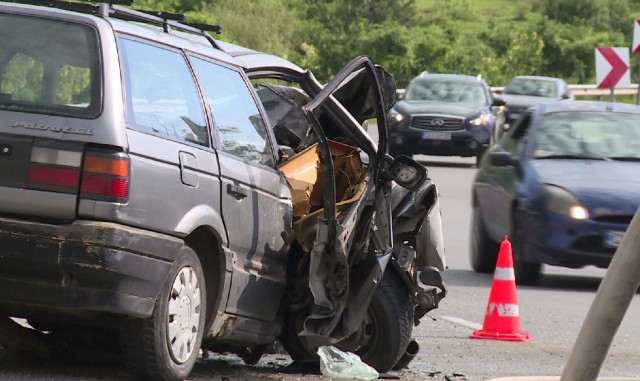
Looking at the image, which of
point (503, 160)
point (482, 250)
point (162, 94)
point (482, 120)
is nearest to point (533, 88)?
point (482, 120)

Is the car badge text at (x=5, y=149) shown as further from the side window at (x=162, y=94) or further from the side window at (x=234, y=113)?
the side window at (x=234, y=113)

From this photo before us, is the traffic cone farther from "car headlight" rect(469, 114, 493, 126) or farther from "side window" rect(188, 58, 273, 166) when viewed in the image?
"car headlight" rect(469, 114, 493, 126)

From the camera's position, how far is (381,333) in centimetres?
821

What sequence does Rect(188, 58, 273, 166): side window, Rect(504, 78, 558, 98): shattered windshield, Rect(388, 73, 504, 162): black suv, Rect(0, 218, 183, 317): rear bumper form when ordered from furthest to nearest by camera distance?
Rect(504, 78, 558, 98): shattered windshield → Rect(388, 73, 504, 162): black suv → Rect(188, 58, 273, 166): side window → Rect(0, 218, 183, 317): rear bumper

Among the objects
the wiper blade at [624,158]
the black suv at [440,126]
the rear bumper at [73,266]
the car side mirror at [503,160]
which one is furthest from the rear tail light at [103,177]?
→ the black suv at [440,126]

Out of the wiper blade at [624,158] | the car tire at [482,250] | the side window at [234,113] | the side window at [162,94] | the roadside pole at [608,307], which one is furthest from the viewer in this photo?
the car tire at [482,250]

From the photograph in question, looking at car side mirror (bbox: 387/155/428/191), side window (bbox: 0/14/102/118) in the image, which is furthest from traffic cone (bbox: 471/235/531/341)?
side window (bbox: 0/14/102/118)

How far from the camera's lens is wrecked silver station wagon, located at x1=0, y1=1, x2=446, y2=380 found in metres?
6.60

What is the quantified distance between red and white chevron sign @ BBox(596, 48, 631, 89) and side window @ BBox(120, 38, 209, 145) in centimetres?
2341

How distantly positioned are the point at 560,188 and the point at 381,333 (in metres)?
5.40

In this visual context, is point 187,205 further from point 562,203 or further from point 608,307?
point 562,203

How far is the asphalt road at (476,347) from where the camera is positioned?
773 cm

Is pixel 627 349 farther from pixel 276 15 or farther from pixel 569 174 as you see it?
pixel 276 15

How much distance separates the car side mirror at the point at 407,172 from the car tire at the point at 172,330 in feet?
4.85
